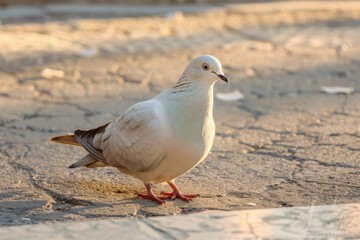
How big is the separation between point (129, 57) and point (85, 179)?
2786 mm

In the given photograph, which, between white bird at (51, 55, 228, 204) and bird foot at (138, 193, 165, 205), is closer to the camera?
white bird at (51, 55, 228, 204)

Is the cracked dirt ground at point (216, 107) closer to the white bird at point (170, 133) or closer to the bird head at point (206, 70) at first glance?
the white bird at point (170, 133)

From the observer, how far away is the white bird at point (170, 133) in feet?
13.8

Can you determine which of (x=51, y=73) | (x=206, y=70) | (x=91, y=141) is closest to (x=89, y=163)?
(x=91, y=141)

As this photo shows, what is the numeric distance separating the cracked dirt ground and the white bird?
0.17 metres

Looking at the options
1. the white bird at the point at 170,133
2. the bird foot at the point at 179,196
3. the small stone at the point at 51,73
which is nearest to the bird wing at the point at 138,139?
the white bird at the point at 170,133

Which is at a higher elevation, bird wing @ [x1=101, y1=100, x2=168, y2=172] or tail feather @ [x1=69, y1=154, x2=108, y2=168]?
bird wing @ [x1=101, y1=100, x2=168, y2=172]

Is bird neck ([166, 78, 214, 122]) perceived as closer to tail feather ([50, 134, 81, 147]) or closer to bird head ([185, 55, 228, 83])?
bird head ([185, 55, 228, 83])

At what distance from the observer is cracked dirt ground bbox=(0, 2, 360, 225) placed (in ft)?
14.8

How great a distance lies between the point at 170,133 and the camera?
420cm

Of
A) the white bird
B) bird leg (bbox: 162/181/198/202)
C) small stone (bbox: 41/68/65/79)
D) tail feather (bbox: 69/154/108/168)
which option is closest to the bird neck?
the white bird

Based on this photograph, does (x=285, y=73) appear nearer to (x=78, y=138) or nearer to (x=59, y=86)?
(x=59, y=86)

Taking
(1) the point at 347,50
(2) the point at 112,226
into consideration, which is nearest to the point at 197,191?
(2) the point at 112,226

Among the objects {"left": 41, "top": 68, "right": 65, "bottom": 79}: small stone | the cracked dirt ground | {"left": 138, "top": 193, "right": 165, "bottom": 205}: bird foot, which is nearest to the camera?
{"left": 138, "top": 193, "right": 165, "bottom": 205}: bird foot
